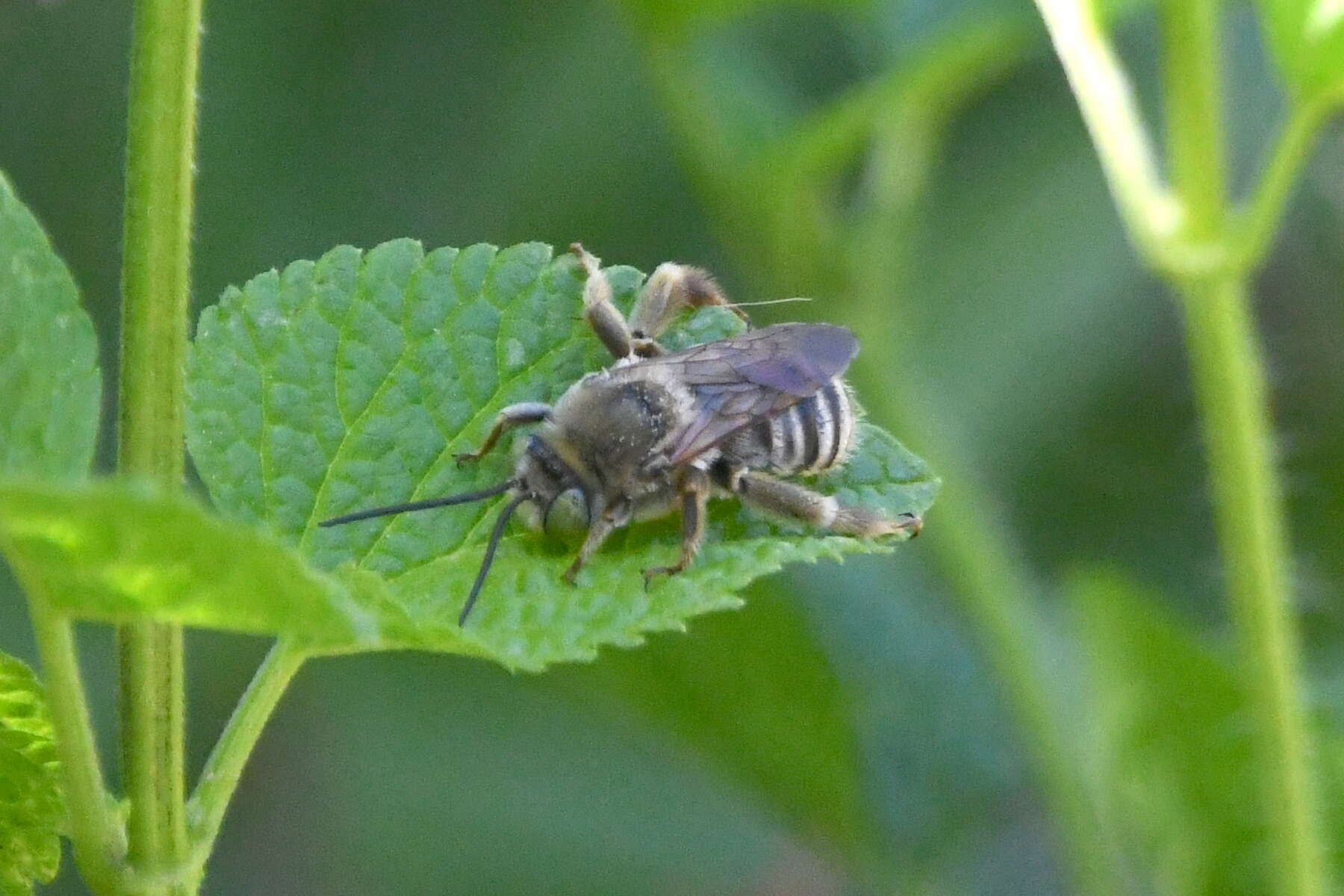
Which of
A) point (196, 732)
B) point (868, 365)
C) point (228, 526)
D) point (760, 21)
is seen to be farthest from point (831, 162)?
point (228, 526)

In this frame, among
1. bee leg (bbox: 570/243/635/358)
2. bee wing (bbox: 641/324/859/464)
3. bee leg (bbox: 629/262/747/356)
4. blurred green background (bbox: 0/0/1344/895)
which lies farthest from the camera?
blurred green background (bbox: 0/0/1344/895)

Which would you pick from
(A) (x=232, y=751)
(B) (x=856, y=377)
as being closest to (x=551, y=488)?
(A) (x=232, y=751)

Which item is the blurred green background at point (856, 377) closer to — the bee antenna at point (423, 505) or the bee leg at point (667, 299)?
the bee leg at point (667, 299)

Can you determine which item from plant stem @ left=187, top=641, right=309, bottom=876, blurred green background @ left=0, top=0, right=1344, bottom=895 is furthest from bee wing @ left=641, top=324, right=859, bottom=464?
plant stem @ left=187, top=641, right=309, bottom=876

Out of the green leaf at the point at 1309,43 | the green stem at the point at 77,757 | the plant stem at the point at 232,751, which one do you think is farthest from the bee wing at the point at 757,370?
the green stem at the point at 77,757

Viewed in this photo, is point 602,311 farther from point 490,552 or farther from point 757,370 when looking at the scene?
point 757,370

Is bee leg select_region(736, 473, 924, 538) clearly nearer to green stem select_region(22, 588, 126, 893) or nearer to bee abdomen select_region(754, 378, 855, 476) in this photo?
bee abdomen select_region(754, 378, 855, 476)
